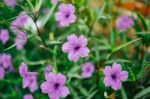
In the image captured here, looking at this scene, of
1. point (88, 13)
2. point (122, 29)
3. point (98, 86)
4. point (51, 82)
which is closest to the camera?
point (51, 82)

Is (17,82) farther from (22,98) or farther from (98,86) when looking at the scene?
(98,86)

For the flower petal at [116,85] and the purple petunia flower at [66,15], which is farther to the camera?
the purple petunia flower at [66,15]

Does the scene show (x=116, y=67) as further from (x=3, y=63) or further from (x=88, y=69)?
(x=3, y=63)

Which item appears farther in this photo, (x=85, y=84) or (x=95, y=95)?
(x=85, y=84)

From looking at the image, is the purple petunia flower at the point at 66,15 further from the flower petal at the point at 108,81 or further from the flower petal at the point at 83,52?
the flower petal at the point at 108,81

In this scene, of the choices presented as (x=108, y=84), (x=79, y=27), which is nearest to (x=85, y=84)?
(x=79, y=27)

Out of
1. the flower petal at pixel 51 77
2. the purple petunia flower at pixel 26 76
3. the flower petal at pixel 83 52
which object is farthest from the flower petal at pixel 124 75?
the purple petunia flower at pixel 26 76
